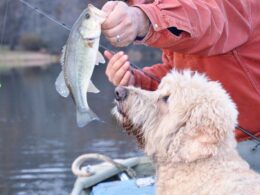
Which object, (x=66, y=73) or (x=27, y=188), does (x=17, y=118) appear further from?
(x=66, y=73)

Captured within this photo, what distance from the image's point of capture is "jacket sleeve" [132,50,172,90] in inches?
205

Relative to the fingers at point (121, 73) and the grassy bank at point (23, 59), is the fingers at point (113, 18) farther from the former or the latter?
the grassy bank at point (23, 59)

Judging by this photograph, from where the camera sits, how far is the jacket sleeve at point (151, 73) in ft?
17.1

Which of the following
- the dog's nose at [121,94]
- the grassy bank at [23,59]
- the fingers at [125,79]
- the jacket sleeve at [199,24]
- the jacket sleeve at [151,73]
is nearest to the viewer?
the jacket sleeve at [199,24]

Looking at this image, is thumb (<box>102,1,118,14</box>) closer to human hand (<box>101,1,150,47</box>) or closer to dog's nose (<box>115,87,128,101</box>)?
human hand (<box>101,1,150,47</box>)

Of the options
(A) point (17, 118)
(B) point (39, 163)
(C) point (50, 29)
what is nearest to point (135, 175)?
(B) point (39, 163)

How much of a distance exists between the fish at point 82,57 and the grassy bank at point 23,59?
4318cm

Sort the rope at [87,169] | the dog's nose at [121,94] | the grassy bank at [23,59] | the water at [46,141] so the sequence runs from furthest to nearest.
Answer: the grassy bank at [23,59] < the water at [46,141] < the rope at [87,169] < the dog's nose at [121,94]

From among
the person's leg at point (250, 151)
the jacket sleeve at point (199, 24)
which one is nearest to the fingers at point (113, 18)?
the jacket sleeve at point (199, 24)

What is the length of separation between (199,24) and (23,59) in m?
53.4

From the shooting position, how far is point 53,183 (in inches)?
612

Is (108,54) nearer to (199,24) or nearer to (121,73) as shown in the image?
(121,73)

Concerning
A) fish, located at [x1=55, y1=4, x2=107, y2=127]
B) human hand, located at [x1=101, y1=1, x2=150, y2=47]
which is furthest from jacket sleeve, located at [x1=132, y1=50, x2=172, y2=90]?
human hand, located at [x1=101, y1=1, x2=150, y2=47]

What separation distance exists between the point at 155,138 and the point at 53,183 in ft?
38.4
